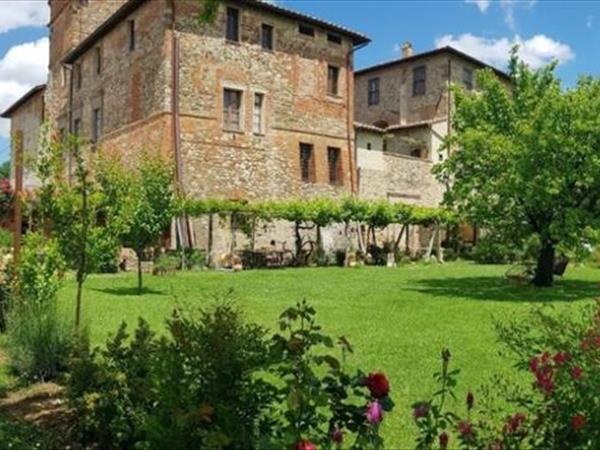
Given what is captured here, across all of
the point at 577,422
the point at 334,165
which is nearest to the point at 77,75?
the point at 334,165

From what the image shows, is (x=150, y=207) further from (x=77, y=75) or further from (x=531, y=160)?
(x=77, y=75)

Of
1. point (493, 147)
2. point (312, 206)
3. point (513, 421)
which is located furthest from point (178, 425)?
point (312, 206)

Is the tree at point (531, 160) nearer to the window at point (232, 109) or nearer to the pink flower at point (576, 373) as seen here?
the window at point (232, 109)

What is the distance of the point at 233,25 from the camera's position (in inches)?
1107

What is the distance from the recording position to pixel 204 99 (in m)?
27.1

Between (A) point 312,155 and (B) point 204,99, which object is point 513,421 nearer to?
(B) point 204,99

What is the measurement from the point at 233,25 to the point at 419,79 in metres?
16.3

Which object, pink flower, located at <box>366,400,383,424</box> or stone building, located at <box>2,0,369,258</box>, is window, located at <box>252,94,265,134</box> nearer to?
stone building, located at <box>2,0,369,258</box>

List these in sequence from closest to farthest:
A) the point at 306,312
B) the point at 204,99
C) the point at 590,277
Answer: the point at 306,312, the point at 590,277, the point at 204,99

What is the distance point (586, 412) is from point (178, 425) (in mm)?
2156

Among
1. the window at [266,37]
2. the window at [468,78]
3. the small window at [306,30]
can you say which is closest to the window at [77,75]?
the window at [266,37]

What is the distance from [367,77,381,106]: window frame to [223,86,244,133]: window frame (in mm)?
17351

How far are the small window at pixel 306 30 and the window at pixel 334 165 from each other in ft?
17.5

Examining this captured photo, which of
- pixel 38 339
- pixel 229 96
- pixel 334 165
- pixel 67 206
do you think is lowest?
pixel 38 339
